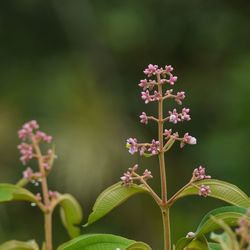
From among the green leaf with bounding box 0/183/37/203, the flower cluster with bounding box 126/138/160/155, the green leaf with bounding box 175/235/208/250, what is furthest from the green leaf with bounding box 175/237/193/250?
the green leaf with bounding box 0/183/37/203

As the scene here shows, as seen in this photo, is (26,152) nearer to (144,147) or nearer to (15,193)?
(15,193)

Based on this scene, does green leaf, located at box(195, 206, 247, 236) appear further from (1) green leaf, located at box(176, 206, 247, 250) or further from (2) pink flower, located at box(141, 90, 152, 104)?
(2) pink flower, located at box(141, 90, 152, 104)

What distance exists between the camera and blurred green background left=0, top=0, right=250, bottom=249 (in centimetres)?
614

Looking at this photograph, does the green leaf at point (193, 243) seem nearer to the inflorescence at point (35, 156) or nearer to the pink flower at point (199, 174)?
the pink flower at point (199, 174)

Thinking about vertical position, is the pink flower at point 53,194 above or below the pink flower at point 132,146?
below

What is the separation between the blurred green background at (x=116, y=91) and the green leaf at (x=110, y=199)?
4.17 m

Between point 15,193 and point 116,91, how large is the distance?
6485 millimetres

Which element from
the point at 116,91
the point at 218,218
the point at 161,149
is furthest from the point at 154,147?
the point at 116,91

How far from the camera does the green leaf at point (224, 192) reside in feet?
3.03

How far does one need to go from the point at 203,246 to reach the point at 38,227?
5902mm

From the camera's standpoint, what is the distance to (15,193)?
39.8 inches

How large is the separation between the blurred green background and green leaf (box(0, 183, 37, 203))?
13.5 ft

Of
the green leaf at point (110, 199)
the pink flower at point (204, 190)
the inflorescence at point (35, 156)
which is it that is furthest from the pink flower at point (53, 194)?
the pink flower at point (204, 190)

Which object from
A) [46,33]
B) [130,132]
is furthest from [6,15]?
[130,132]
